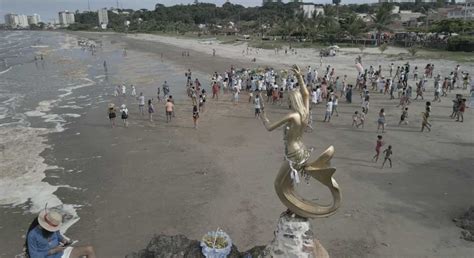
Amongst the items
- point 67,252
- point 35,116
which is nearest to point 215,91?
point 35,116

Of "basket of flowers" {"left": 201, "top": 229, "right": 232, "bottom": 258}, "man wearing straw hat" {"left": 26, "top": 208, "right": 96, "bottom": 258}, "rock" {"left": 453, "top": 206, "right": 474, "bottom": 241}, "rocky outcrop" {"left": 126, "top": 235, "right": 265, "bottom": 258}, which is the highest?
"man wearing straw hat" {"left": 26, "top": 208, "right": 96, "bottom": 258}

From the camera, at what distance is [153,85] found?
37281 mm

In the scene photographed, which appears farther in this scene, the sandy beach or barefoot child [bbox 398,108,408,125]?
barefoot child [bbox 398,108,408,125]

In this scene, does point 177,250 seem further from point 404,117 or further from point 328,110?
point 404,117

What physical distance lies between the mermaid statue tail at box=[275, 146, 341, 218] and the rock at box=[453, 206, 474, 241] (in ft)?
22.1

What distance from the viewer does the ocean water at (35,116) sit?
1526 centimetres

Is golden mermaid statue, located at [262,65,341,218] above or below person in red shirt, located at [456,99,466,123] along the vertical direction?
above

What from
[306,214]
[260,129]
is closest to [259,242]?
[306,214]

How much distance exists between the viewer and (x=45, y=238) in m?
6.09

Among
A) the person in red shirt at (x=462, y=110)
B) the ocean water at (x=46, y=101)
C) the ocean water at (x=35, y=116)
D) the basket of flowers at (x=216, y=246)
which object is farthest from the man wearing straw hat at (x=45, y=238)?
the person in red shirt at (x=462, y=110)

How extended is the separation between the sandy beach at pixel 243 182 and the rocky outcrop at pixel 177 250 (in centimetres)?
376

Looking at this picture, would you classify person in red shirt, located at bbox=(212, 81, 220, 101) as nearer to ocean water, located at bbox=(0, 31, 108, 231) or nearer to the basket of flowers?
ocean water, located at bbox=(0, 31, 108, 231)

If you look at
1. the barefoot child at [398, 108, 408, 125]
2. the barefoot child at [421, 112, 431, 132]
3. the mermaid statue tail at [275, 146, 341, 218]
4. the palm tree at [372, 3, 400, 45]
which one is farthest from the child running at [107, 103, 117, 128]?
the palm tree at [372, 3, 400, 45]

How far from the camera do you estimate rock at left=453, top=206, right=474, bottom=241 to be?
11.3 meters
